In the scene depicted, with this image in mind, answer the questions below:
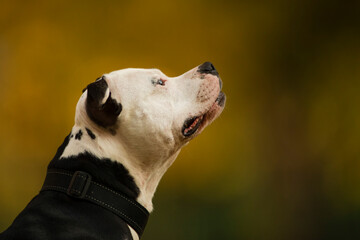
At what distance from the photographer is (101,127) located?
2438 mm

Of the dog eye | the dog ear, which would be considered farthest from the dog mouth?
the dog ear

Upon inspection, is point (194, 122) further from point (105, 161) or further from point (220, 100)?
point (105, 161)

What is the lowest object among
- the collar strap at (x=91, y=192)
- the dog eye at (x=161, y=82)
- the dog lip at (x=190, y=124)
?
the collar strap at (x=91, y=192)

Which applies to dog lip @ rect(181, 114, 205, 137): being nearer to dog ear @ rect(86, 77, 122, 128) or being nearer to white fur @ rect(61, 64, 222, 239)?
white fur @ rect(61, 64, 222, 239)

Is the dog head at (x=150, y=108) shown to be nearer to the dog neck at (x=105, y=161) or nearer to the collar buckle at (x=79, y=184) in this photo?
the dog neck at (x=105, y=161)

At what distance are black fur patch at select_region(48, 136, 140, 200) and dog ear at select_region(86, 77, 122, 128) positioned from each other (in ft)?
0.57

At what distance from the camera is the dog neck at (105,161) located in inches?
92.0

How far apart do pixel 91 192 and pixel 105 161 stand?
165 mm

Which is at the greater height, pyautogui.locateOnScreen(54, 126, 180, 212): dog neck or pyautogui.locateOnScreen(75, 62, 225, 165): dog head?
pyautogui.locateOnScreen(75, 62, 225, 165): dog head

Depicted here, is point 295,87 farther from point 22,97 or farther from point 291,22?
point 22,97

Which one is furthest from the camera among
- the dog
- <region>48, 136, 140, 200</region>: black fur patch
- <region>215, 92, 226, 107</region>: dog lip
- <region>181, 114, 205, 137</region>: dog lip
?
<region>215, 92, 226, 107</region>: dog lip

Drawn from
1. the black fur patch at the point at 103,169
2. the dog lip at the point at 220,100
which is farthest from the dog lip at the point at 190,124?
the black fur patch at the point at 103,169

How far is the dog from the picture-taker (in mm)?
2220

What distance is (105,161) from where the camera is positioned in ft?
7.79
